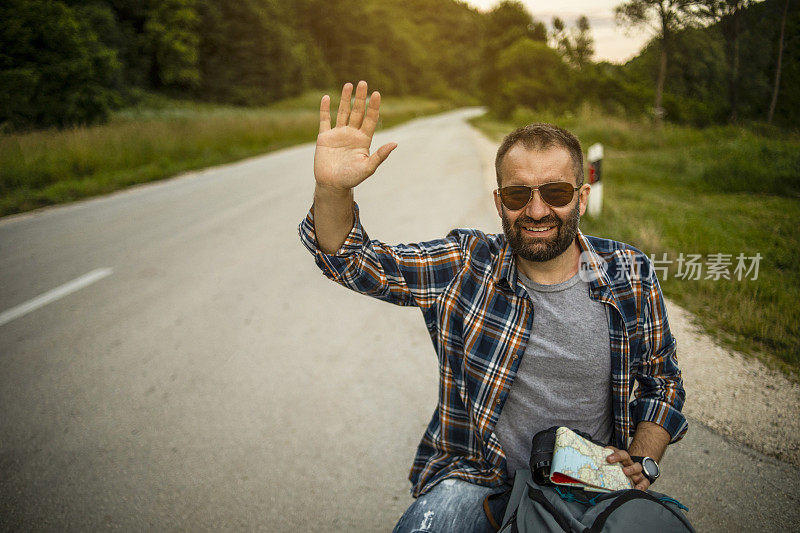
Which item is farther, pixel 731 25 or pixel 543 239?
pixel 731 25

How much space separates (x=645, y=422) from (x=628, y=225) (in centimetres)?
403

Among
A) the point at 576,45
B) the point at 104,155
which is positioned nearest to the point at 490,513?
the point at 104,155

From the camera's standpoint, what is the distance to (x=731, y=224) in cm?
455

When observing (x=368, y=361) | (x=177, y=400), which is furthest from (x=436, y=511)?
(x=177, y=400)

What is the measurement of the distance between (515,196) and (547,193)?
0.38 ft

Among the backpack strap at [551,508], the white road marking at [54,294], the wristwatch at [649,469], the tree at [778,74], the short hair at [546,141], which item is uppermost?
the tree at [778,74]

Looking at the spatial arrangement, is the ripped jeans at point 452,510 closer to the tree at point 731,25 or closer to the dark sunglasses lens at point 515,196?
→ the dark sunglasses lens at point 515,196

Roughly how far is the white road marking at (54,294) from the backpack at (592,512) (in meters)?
4.38

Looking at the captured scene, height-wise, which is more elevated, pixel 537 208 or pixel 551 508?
pixel 537 208

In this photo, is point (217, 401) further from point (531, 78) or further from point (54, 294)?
point (531, 78)

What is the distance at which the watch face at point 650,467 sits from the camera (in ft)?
4.60

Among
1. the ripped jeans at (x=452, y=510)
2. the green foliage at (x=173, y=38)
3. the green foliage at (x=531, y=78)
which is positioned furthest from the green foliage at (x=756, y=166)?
the green foliage at (x=173, y=38)

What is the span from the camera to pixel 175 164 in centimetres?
1095

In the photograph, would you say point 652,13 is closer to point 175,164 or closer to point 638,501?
point 638,501
